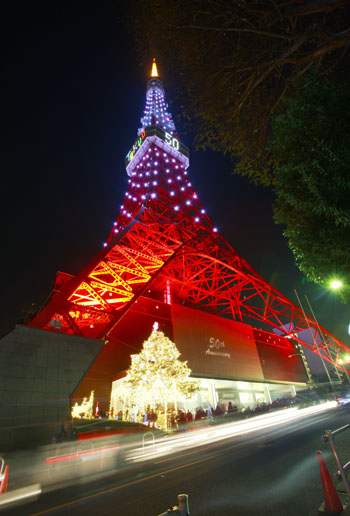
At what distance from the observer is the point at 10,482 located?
6105 millimetres

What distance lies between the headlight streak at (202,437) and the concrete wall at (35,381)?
3.47 meters

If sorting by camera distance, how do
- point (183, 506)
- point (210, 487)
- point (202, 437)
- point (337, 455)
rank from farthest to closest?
point (202, 437), point (210, 487), point (337, 455), point (183, 506)

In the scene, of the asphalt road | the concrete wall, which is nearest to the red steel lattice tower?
the concrete wall

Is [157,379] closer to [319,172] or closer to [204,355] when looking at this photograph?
[204,355]

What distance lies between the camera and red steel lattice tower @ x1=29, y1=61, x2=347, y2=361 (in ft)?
59.9

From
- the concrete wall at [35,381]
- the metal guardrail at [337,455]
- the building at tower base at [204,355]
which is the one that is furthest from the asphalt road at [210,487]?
the building at tower base at [204,355]

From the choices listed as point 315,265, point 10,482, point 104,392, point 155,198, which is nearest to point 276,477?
point 315,265

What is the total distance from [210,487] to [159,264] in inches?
747

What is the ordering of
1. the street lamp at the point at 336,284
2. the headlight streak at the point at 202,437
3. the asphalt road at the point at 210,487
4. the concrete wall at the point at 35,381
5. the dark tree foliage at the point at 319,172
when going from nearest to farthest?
1. the asphalt road at the point at 210,487
2. the dark tree foliage at the point at 319,172
3. the street lamp at the point at 336,284
4. the headlight streak at the point at 202,437
5. the concrete wall at the point at 35,381

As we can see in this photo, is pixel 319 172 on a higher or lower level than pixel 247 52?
lower

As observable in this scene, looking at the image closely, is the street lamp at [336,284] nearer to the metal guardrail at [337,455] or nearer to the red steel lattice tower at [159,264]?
the metal guardrail at [337,455]

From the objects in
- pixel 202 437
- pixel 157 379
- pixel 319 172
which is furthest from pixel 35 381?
pixel 319 172

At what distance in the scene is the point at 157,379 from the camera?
16594 mm

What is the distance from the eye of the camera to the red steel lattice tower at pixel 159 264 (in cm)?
1825
